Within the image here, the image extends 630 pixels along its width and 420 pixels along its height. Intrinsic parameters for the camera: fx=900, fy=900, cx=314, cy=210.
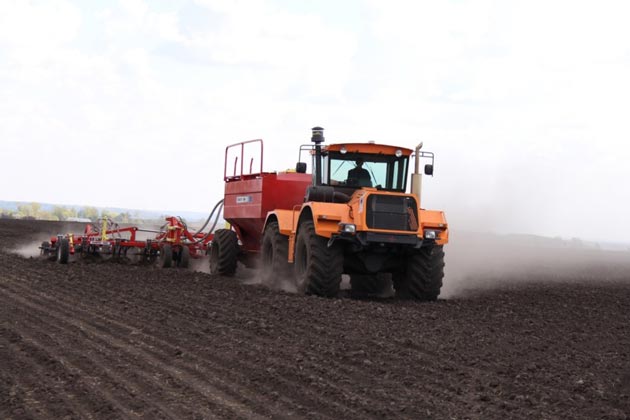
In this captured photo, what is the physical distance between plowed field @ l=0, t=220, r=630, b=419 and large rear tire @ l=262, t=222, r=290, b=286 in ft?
2.72

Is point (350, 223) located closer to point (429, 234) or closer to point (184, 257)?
point (429, 234)

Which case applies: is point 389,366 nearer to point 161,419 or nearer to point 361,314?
point 161,419

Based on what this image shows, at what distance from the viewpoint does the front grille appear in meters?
12.9

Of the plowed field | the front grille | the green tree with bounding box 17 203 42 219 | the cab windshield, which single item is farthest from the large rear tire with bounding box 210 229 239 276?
the green tree with bounding box 17 203 42 219

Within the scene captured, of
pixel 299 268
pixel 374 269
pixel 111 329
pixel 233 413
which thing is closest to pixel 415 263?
pixel 374 269

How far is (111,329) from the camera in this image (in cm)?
942

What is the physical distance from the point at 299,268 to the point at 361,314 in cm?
277

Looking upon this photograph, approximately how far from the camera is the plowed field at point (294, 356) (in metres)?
6.38

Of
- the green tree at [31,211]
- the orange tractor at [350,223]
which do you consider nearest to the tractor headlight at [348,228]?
the orange tractor at [350,223]

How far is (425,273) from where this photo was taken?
43.6 feet

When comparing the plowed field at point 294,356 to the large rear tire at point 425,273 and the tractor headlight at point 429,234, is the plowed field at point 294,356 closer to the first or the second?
the large rear tire at point 425,273

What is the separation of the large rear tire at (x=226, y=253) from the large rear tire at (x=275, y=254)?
1.73 metres

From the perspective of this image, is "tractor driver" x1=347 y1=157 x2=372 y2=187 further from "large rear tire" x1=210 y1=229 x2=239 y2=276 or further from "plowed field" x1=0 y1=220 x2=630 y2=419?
"large rear tire" x1=210 y1=229 x2=239 y2=276

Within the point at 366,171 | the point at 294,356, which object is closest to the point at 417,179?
the point at 366,171
